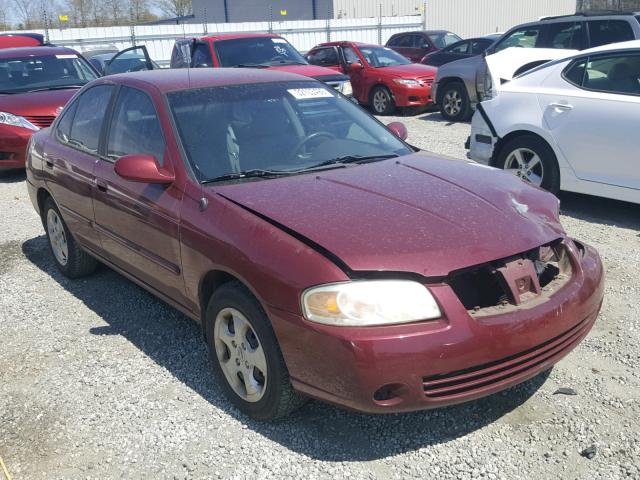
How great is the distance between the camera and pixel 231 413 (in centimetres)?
328

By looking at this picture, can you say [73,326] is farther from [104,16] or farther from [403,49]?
[104,16]

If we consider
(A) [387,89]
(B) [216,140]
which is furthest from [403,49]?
(B) [216,140]

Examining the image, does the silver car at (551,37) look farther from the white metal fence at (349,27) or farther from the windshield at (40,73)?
the white metal fence at (349,27)

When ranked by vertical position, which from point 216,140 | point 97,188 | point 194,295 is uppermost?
point 216,140

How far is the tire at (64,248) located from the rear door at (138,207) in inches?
30.9

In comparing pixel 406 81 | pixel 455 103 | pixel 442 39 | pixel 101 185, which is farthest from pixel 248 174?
pixel 442 39

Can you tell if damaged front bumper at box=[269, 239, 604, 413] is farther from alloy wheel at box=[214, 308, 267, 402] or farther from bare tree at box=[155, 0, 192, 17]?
bare tree at box=[155, 0, 192, 17]

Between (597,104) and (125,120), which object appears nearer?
(125,120)

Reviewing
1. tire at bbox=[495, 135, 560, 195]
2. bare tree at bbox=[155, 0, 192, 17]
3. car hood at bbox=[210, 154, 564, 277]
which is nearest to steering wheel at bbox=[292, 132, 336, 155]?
car hood at bbox=[210, 154, 564, 277]

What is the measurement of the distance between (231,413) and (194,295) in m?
0.64

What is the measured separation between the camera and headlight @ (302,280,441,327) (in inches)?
104

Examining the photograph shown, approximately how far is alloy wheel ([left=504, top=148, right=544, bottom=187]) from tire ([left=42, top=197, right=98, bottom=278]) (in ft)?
13.1

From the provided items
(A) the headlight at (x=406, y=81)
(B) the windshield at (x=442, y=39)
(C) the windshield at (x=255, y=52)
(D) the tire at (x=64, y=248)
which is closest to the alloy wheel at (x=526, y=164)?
(D) the tire at (x=64, y=248)

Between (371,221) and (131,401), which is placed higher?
(371,221)
